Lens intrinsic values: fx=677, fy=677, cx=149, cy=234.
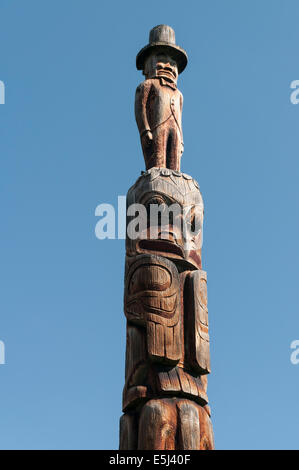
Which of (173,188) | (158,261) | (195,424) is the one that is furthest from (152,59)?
(195,424)

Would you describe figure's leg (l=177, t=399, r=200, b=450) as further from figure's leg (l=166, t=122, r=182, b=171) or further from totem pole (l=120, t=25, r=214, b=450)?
figure's leg (l=166, t=122, r=182, b=171)

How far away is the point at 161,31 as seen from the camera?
10781 mm

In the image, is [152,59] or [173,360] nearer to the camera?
[173,360]

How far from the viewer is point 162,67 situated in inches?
408

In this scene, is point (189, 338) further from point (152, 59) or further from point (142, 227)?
point (152, 59)

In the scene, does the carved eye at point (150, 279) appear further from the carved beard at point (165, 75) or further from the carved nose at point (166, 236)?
the carved beard at point (165, 75)

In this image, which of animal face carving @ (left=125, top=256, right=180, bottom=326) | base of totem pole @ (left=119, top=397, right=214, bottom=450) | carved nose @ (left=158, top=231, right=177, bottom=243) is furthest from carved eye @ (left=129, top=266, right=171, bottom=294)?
base of totem pole @ (left=119, top=397, right=214, bottom=450)

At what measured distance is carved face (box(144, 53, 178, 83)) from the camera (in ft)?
33.9

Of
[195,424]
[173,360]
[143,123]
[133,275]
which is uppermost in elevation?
[143,123]

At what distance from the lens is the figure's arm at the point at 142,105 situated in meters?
9.75

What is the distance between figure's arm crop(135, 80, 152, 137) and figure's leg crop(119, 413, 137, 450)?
4254 mm

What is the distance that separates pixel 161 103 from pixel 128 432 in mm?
4826
